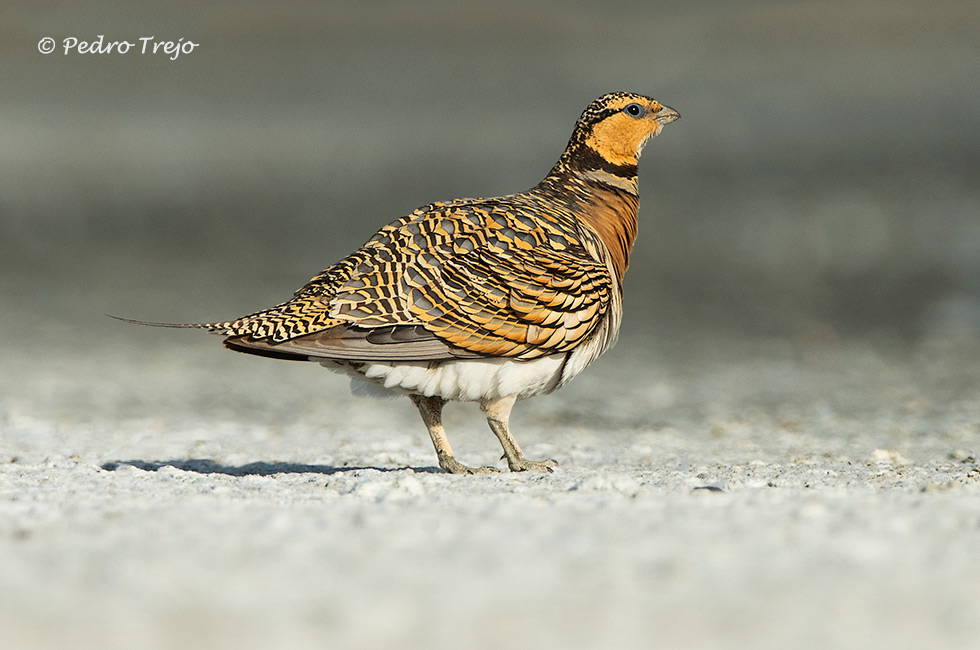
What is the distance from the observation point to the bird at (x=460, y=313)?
6.09m

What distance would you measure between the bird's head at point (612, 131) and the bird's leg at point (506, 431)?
1.96 m

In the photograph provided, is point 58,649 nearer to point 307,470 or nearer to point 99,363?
point 307,470

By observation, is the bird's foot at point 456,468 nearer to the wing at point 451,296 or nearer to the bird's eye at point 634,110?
the wing at point 451,296

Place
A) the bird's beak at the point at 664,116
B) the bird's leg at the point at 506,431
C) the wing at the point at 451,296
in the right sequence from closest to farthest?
the wing at the point at 451,296
the bird's leg at the point at 506,431
the bird's beak at the point at 664,116

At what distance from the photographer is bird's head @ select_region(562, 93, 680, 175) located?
308 inches

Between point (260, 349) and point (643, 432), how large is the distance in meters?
4.55

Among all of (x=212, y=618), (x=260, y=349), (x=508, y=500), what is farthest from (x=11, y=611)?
(x=260, y=349)

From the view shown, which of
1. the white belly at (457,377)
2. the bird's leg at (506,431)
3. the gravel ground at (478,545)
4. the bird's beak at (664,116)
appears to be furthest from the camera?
the bird's beak at (664,116)

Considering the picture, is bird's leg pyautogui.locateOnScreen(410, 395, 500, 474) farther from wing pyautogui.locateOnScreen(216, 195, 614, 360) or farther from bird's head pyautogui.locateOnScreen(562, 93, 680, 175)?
bird's head pyautogui.locateOnScreen(562, 93, 680, 175)

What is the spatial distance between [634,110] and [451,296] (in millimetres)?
2352

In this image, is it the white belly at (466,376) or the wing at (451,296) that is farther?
the white belly at (466,376)

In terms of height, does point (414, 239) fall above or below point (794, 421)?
above

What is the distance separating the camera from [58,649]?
124 inches

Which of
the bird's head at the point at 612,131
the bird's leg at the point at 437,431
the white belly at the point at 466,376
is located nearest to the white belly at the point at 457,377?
the white belly at the point at 466,376
